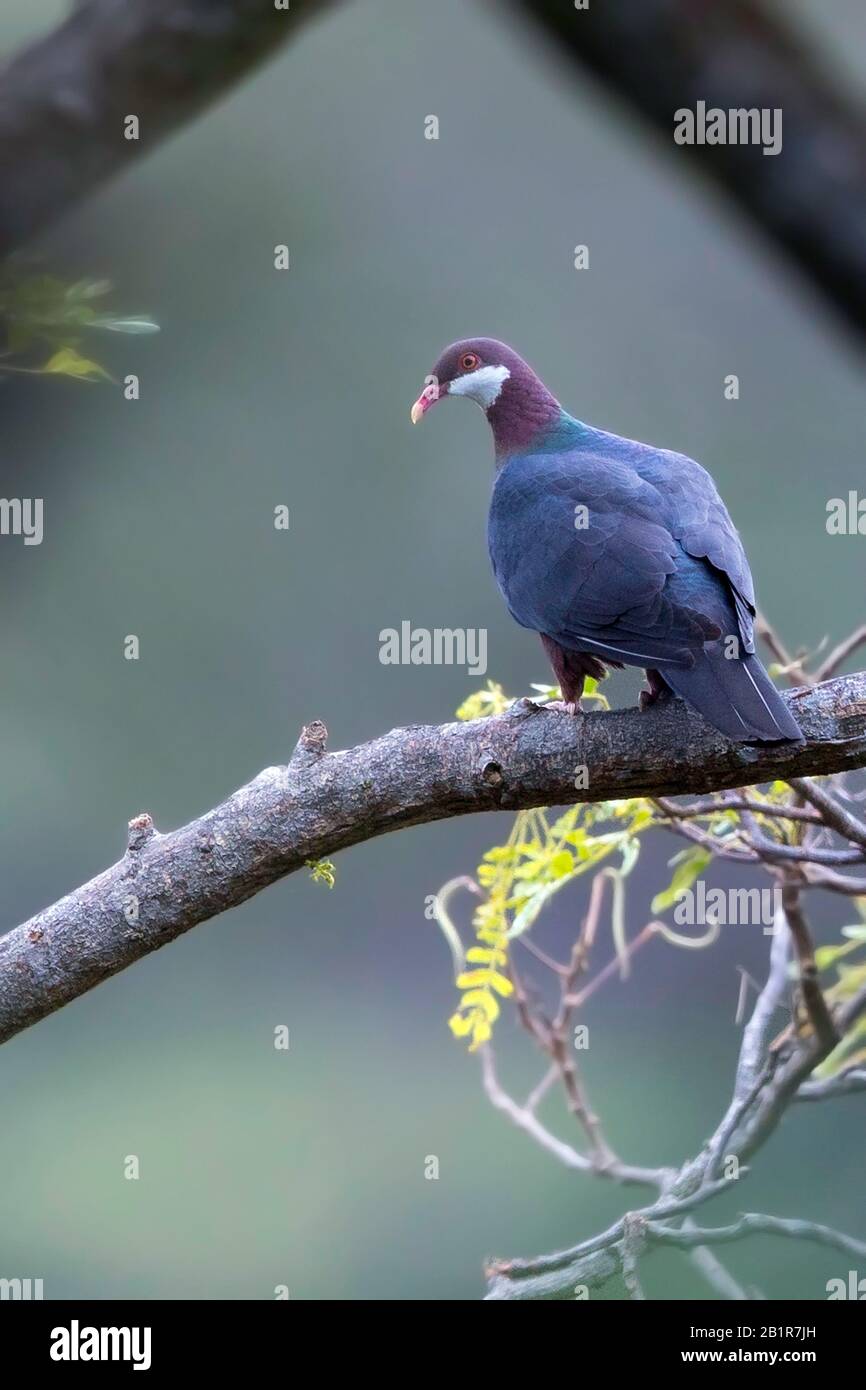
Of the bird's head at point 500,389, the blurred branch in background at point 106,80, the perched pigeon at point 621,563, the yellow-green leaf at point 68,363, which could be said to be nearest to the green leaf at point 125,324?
the yellow-green leaf at point 68,363

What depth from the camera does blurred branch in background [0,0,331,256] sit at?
2.42 ft

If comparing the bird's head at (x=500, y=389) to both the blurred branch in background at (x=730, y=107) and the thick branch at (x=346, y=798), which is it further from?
the blurred branch in background at (x=730, y=107)

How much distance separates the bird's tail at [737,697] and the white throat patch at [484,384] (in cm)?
72

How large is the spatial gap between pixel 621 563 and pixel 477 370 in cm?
58

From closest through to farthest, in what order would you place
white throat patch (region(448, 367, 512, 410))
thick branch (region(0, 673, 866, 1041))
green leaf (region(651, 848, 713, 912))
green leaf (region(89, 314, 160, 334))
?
green leaf (region(89, 314, 160, 334)) < thick branch (region(0, 673, 866, 1041)) < green leaf (region(651, 848, 713, 912)) < white throat patch (region(448, 367, 512, 410))

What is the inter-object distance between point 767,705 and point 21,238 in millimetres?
807

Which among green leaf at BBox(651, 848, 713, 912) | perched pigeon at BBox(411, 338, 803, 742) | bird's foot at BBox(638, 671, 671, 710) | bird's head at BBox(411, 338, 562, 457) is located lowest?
green leaf at BBox(651, 848, 713, 912)

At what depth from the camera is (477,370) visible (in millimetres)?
1964

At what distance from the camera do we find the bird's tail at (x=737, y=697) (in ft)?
4.17

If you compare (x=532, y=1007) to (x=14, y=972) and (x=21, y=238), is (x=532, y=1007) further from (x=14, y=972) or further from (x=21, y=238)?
(x=21, y=238)

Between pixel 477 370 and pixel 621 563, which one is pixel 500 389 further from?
pixel 621 563

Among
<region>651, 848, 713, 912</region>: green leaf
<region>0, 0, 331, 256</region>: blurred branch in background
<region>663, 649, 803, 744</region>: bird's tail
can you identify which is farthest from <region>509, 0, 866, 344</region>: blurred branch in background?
<region>651, 848, 713, 912</region>: green leaf

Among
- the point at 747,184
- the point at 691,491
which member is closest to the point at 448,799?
the point at 691,491

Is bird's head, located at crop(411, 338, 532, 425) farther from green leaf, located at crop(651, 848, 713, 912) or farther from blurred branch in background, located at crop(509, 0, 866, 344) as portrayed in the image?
blurred branch in background, located at crop(509, 0, 866, 344)
